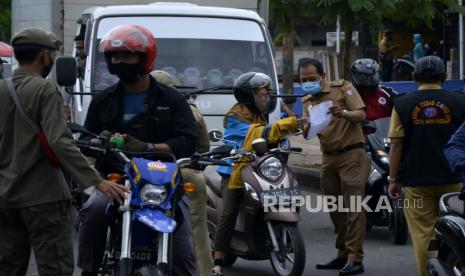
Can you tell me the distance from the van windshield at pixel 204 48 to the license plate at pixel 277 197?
3.36m

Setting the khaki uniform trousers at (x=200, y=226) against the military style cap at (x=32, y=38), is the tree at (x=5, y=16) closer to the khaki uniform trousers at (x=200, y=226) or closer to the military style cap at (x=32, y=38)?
the khaki uniform trousers at (x=200, y=226)

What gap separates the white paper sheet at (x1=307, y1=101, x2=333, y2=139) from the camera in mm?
8570

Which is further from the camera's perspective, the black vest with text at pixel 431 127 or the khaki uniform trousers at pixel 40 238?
the black vest with text at pixel 431 127

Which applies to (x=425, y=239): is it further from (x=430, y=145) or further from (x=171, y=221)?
(x=171, y=221)

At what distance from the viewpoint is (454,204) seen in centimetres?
675

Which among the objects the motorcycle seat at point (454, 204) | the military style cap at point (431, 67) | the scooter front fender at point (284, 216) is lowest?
the scooter front fender at point (284, 216)

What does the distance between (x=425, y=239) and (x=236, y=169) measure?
1858mm

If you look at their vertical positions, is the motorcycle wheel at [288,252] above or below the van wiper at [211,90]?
below

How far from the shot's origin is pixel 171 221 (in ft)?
18.6

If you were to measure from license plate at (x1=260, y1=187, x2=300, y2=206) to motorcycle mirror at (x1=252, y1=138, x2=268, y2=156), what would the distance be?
0.40m

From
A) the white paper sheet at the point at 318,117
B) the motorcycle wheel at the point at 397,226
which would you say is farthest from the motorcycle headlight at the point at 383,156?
the white paper sheet at the point at 318,117

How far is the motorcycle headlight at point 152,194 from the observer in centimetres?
570

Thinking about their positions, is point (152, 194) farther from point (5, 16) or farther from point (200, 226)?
point (5, 16)

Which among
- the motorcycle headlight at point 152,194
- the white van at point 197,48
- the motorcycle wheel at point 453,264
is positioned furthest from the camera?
the white van at point 197,48
